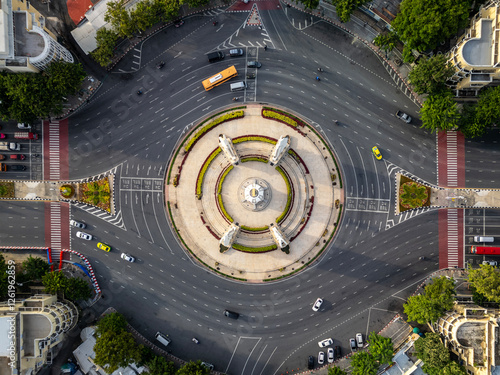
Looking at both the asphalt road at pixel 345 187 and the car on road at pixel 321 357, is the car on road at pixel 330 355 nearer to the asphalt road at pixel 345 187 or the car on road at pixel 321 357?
the car on road at pixel 321 357

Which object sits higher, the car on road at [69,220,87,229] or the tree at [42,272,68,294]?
the car on road at [69,220,87,229]

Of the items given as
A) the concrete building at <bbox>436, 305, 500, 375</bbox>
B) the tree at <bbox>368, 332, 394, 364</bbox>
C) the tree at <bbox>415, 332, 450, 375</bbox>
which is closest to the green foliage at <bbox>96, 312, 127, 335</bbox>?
the tree at <bbox>368, 332, 394, 364</bbox>

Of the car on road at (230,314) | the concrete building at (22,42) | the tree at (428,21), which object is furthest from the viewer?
the car on road at (230,314)

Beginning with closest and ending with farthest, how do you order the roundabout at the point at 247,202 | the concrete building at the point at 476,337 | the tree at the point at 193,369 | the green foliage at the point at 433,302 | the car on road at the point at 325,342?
the concrete building at the point at 476,337, the green foliage at the point at 433,302, the tree at the point at 193,369, the car on road at the point at 325,342, the roundabout at the point at 247,202

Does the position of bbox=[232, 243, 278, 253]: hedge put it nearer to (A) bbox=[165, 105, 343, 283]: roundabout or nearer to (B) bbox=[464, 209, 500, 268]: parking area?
(A) bbox=[165, 105, 343, 283]: roundabout

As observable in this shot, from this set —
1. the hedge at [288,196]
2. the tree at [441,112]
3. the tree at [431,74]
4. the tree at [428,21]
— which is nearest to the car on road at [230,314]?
the hedge at [288,196]

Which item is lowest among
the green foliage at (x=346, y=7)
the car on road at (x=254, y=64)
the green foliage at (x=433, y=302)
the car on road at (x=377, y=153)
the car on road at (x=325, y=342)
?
the car on road at (x=325, y=342)

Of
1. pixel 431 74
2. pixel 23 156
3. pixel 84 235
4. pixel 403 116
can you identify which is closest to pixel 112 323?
pixel 84 235
